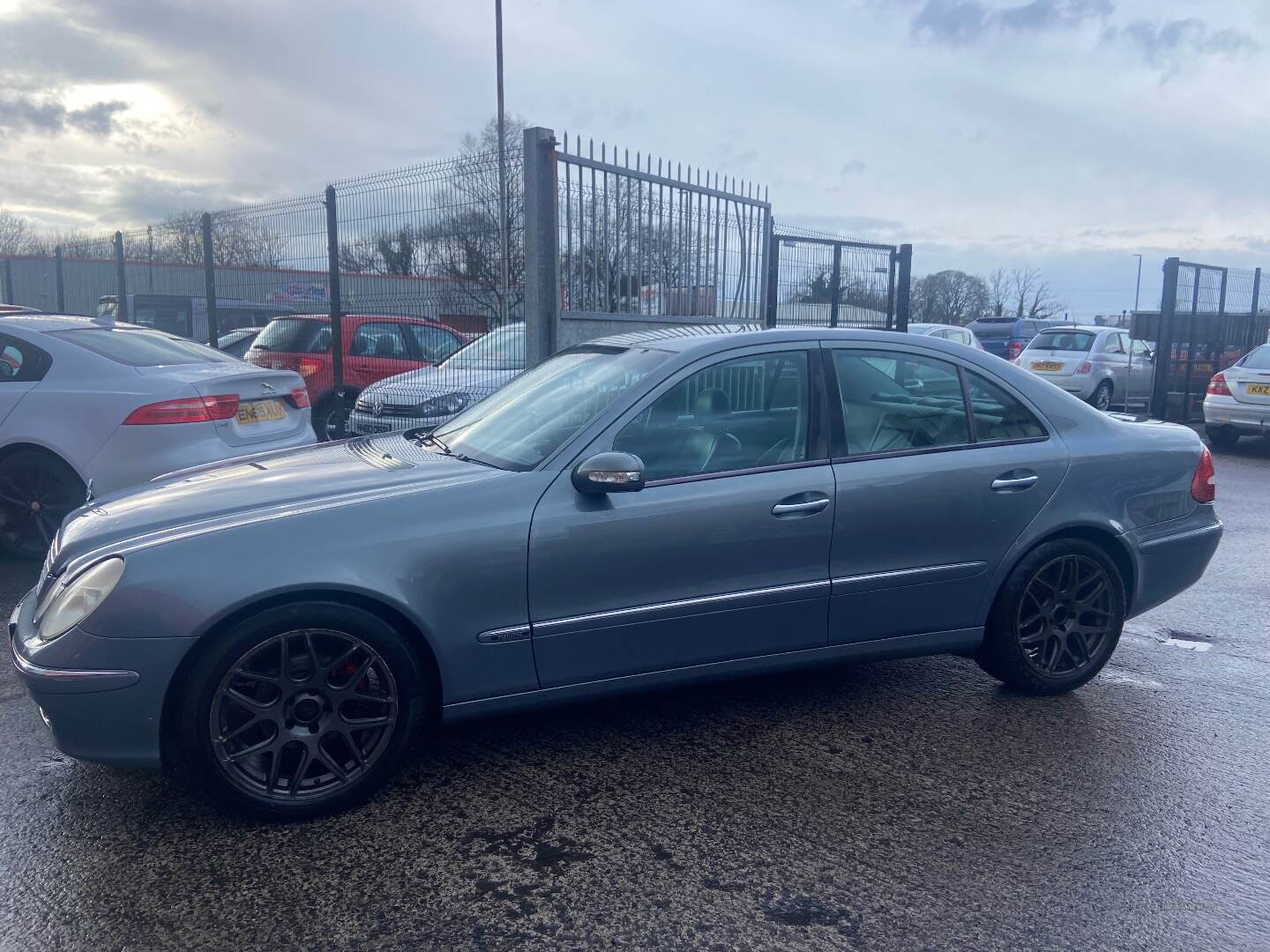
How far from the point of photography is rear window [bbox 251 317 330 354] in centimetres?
1061

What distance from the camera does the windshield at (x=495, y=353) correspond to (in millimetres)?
9047

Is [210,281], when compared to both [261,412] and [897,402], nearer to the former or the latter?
[261,412]

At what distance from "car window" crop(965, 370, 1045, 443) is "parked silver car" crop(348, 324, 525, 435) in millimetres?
5398

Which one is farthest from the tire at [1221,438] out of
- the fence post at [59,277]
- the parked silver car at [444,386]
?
the fence post at [59,277]

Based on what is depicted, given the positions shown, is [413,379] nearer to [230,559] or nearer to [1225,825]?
[230,559]

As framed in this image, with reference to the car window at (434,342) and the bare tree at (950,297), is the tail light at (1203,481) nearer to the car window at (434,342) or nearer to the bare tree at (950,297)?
the car window at (434,342)

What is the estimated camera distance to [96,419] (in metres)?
5.78

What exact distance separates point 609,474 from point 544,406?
77 centimetres

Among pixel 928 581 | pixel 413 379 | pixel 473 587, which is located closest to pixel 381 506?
pixel 473 587

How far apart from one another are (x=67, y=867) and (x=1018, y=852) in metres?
2.78

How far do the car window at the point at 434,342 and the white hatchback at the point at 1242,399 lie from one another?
387 inches

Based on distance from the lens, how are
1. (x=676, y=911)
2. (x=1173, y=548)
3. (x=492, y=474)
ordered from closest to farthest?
(x=676, y=911), (x=492, y=474), (x=1173, y=548)

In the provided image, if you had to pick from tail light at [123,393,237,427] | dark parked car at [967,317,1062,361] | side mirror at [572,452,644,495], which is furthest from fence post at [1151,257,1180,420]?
side mirror at [572,452,644,495]

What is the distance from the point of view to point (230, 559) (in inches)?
115
